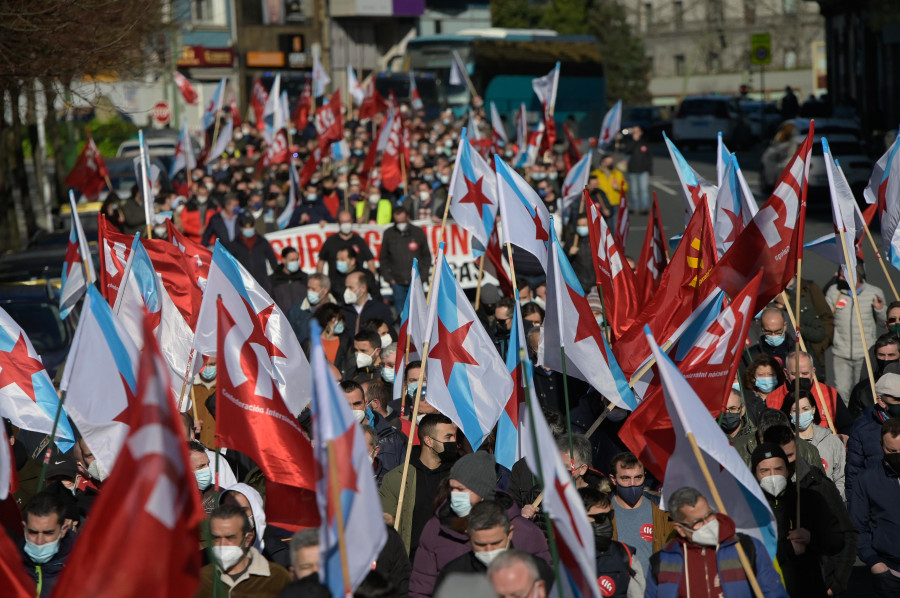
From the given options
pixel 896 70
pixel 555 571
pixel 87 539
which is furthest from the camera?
pixel 896 70

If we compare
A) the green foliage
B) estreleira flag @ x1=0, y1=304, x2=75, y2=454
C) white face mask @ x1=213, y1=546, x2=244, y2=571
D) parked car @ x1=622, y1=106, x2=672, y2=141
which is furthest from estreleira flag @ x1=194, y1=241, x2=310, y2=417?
the green foliage

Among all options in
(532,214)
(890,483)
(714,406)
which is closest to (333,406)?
(714,406)

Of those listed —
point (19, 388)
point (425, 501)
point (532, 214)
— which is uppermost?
point (532, 214)

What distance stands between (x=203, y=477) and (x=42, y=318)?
229 inches

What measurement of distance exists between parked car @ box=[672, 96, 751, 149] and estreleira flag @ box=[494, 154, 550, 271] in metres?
32.4

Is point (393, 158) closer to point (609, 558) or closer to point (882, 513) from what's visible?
point (882, 513)

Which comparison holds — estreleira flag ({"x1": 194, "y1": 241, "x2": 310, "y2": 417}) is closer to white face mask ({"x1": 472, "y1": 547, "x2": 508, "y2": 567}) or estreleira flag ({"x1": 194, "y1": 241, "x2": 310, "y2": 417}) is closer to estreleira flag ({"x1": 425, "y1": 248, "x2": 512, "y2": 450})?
estreleira flag ({"x1": 425, "y1": 248, "x2": 512, "y2": 450})

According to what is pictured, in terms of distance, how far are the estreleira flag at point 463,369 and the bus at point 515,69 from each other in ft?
98.4

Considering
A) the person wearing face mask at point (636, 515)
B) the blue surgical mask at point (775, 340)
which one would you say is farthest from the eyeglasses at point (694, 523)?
the blue surgical mask at point (775, 340)

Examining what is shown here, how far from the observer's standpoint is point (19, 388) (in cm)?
791

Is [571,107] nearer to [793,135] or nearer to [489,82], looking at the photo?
[489,82]

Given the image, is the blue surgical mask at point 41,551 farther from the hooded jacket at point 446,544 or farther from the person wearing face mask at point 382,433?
the person wearing face mask at point 382,433

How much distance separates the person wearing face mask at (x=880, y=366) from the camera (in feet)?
29.0

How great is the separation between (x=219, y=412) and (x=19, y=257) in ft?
32.2
